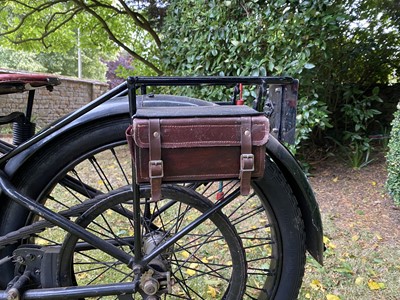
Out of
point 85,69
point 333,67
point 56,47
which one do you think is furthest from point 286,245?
point 85,69

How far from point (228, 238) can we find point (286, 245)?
0.27m

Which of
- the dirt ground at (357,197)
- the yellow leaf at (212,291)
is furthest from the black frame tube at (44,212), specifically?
the dirt ground at (357,197)

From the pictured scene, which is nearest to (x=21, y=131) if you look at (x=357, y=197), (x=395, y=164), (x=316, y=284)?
(x=316, y=284)

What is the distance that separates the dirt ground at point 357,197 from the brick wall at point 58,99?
884 centimetres

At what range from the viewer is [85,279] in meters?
2.12

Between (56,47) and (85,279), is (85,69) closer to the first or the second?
(56,47)

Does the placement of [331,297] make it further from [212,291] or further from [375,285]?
[212,291]

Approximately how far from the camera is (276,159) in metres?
1.36

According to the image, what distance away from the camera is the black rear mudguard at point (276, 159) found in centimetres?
130

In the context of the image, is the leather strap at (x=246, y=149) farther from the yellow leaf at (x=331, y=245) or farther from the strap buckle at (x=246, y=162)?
the yellow leaf at (x=331, y=245)

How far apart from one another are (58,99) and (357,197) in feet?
33.5

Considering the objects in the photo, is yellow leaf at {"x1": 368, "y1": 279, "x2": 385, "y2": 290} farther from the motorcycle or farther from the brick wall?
the brick wall


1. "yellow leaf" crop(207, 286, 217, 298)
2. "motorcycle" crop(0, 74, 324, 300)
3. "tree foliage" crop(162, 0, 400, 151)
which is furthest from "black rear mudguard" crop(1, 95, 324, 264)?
"tree foliage" crop(162, 0, 400, 151)

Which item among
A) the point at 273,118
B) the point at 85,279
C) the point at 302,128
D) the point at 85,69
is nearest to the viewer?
the point at 273,118
